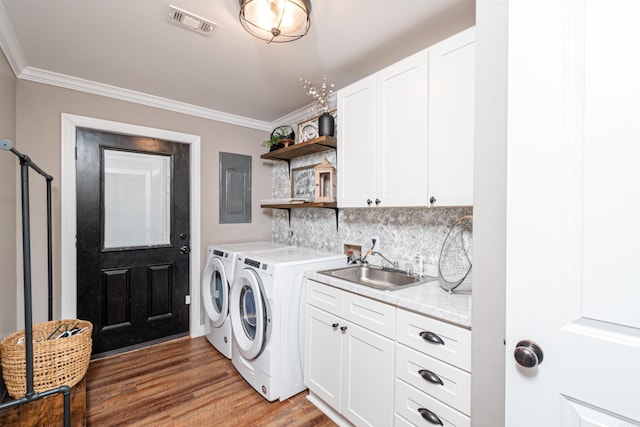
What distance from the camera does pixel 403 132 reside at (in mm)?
1755

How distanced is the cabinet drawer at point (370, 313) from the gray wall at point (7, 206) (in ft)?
7.08

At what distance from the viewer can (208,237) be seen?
121 inches

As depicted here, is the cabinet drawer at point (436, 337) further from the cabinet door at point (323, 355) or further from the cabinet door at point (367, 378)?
the cabinet door at point (323, 355)

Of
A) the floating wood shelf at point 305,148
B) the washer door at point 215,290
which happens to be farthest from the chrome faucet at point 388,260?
the washer door at point 215,290

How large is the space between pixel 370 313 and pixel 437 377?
16.8 inches

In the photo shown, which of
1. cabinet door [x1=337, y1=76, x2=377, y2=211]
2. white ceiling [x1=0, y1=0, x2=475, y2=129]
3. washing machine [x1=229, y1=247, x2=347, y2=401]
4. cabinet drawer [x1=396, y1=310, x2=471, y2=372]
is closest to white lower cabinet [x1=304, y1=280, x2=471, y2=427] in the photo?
cabinet drawer [x1=396, y1=310, x2=471, y2=372]

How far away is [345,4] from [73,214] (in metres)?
2.60

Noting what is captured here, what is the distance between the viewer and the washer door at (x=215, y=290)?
2.52 meters

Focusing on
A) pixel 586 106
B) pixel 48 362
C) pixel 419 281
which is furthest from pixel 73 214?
pixel 586 106

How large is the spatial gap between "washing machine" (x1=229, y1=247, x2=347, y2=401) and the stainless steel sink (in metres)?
0.21

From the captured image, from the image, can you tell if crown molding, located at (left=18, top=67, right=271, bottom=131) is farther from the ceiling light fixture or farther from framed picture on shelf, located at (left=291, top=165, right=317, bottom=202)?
the ceiling light fixture

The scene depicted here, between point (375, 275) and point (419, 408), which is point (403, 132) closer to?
point (375, 275)

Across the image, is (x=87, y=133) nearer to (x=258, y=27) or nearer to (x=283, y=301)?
(x=258, y=27)

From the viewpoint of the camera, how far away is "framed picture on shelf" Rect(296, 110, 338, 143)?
2.65 metres
